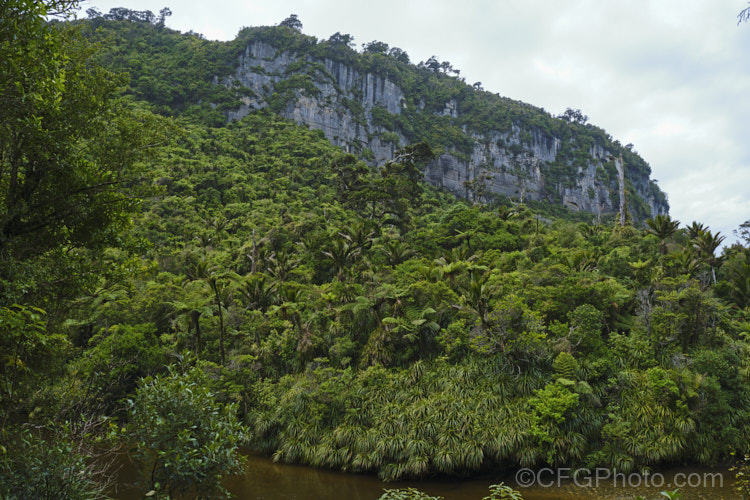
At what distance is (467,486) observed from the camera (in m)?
12.5

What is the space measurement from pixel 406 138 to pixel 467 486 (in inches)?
3027

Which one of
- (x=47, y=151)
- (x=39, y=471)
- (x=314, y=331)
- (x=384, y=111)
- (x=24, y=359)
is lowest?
(x=39, y=471)

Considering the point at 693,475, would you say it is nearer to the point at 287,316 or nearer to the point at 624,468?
the point at 624,468

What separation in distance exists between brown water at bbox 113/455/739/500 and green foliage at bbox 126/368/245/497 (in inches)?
280

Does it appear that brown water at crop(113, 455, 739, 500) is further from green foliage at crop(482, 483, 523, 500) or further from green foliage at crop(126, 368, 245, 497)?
green foliage at crop(482, 483, 523, 500)

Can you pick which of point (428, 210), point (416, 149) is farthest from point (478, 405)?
point (428, 210)

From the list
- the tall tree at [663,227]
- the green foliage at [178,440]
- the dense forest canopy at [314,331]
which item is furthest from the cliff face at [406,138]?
→ the green foliage at [178,440]

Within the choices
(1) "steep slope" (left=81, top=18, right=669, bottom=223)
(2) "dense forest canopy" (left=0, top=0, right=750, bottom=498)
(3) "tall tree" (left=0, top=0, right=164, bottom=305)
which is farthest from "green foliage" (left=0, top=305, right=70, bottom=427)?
Answer: (1) "steep slope" (left=81, top=18, right=669, bottom=223)

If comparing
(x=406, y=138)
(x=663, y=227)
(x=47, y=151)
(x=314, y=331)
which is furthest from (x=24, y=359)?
(x=406, y=138)

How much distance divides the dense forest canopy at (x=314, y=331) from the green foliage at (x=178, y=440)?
0.04 m

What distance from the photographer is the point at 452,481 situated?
12781mm

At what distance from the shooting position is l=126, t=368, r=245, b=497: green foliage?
20.4 feet

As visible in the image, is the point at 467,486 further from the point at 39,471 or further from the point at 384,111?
the point at 384,111

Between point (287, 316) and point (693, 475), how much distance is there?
17.3 metres
